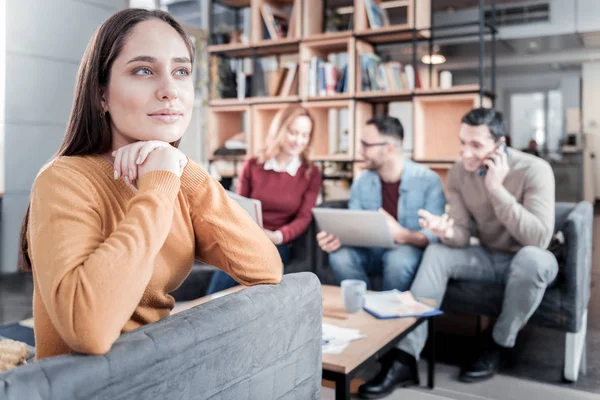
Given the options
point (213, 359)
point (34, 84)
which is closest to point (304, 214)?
point (213, 359)

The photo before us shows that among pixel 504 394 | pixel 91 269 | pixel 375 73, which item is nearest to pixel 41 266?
pixel 91 269

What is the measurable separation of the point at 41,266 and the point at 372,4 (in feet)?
12.4

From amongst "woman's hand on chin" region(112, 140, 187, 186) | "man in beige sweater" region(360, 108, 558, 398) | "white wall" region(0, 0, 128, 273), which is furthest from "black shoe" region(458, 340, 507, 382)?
"white wall" region(0, 0, 128, 273)

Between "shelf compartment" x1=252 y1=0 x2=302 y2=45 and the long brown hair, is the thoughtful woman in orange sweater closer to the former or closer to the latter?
the long brown hair

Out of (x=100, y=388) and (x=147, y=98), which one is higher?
(x=147, y=98)

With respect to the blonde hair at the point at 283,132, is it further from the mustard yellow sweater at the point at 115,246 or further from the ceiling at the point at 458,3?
the ceiling at the point at 458,3

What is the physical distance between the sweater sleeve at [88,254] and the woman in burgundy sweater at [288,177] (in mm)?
2163

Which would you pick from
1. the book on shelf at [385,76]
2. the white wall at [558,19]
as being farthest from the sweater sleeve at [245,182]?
the white wall at [558,19]

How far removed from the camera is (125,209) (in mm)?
943

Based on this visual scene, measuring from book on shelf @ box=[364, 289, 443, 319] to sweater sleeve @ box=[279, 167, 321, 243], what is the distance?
829 mm

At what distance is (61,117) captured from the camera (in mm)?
4312

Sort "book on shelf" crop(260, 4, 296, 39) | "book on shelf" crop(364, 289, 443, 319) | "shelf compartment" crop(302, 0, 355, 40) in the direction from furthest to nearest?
"book on shelf" crop(260, 4, 296, 39), "shelf compartment" crop(302, 0, 355, 40), "book on shelf" crop(364, 289, 443, 319)

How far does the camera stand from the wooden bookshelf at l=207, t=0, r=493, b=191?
3.90 metres

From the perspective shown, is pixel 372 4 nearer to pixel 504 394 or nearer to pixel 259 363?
pixel 504 394
